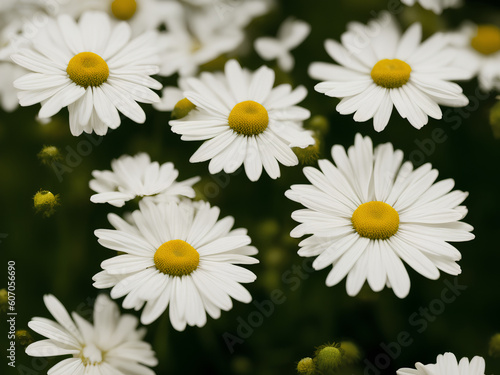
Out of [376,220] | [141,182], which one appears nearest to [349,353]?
[376,220]

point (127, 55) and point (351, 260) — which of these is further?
point (127, 55)

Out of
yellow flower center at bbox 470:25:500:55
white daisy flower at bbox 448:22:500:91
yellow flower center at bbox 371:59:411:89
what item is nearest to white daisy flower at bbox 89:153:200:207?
yellow flower center at bbox 371:59:411:89

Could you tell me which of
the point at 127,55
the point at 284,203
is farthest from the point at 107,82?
the point at 284,203

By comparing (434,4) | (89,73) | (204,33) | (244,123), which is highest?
(204,33)

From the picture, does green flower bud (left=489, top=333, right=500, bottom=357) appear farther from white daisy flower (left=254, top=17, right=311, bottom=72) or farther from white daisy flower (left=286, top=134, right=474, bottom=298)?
white daisy flower (left=254, top=17, right=311, bottom=72)

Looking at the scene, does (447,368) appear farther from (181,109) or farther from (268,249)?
(181,109)

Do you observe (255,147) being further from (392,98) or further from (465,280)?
(465,280)
